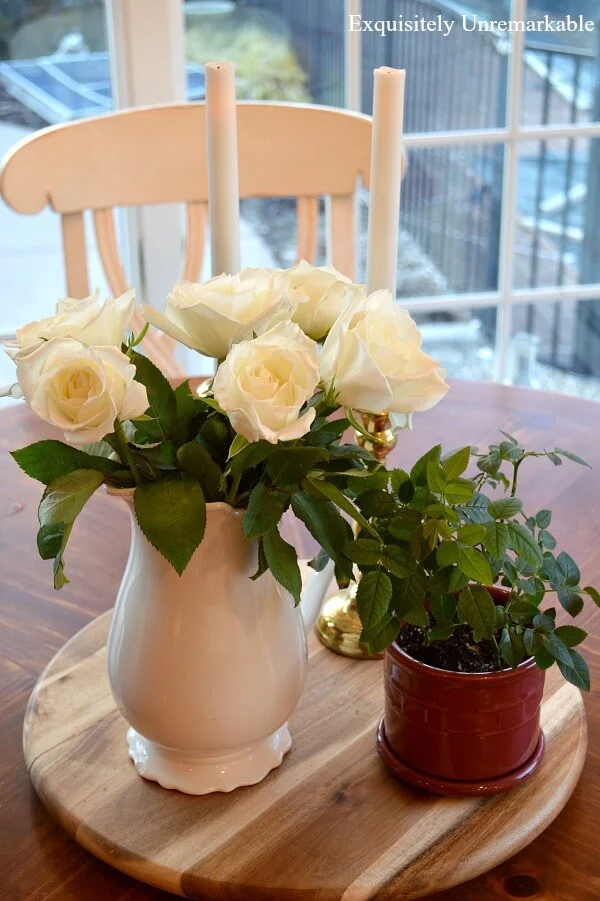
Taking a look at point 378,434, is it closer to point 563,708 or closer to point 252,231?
point 563,708

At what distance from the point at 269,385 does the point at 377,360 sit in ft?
0.24

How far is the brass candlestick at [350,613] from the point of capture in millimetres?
810

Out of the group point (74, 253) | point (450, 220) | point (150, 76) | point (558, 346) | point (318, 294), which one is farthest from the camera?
point (558, 346)

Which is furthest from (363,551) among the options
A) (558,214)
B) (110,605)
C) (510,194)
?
(558,214)

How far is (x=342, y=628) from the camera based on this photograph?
2.80 feet

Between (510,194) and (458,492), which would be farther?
(510,194)

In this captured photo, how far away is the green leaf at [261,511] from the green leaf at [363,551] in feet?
0.16

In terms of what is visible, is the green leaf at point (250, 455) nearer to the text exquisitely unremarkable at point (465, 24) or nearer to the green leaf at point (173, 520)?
the green leaf at point (173, 520)

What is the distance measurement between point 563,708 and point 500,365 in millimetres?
1850

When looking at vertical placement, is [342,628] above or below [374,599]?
below

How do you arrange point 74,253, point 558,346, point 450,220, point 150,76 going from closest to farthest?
point 74,253 < point 150,76 < point 450,220 < point 558,346

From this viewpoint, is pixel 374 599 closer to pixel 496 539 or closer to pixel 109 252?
pixel 496 539

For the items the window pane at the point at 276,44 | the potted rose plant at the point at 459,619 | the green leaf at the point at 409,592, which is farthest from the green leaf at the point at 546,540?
the window pane at the point at 276,44

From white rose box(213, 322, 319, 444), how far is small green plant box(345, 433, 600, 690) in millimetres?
114
